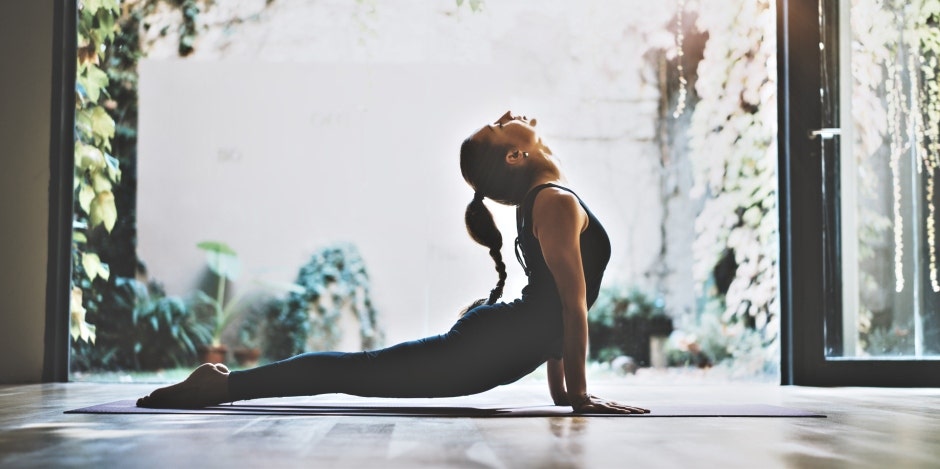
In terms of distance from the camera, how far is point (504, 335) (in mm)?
2135

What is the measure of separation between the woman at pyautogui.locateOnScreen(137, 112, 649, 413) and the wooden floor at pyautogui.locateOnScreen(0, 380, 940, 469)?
0.10 m

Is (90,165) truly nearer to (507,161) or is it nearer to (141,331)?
(141,331)

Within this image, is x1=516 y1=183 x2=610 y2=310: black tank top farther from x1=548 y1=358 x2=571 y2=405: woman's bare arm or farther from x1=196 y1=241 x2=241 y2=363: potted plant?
x1=196 y1=241 x2=241 y2=363: potted plant

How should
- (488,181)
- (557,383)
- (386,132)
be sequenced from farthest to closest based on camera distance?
(386,132) → (557,383) → (488,181)

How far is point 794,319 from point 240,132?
286cm

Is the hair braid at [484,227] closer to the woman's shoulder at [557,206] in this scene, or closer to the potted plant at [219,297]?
the woman's shoulder at [557,206]

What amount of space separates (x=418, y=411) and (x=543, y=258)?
1.51ft

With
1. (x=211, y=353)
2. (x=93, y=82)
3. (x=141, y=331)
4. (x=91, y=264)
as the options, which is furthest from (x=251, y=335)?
(x=93, y=82)

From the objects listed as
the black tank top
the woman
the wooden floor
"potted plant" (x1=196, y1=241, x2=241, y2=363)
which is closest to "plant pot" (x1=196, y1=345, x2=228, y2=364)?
"potted plant" (x1=196, y1=241, x2=241, y2=363)

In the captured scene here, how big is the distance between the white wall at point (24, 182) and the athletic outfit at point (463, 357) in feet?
6.24

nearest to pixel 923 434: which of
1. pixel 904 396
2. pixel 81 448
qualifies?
pixel 904 396

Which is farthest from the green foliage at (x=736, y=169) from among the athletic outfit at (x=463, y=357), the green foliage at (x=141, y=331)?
the green foliage at (x=141, y=331)

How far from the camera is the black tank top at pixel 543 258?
215cm

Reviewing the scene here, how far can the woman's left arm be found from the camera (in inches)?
80.6
